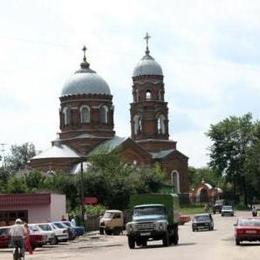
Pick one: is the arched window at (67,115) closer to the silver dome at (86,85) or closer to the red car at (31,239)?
the silver dome at (86,85)

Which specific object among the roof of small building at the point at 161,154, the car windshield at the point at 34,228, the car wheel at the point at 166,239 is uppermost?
the roof of small building at the point at 161,154

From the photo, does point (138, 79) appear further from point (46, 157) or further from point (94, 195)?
point (94, 195)

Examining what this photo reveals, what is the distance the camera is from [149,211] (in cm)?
3741

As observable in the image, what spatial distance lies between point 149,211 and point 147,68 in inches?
2994

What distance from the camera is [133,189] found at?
81.5 metres

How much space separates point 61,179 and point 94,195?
3923 millimetres

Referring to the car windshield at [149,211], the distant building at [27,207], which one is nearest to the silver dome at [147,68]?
the distant building at [27,207]

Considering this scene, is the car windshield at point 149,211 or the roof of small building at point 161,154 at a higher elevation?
the roof of small building at point 161,154

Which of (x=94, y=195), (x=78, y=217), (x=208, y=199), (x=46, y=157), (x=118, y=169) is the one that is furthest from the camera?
(x=208, y=199)

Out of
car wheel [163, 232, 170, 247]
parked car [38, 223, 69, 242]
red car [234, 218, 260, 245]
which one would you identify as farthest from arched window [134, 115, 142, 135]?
red car [234, 218, 260, 245]

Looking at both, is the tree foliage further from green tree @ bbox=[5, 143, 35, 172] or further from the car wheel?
the car wheel

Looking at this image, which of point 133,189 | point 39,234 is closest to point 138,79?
point 133,189

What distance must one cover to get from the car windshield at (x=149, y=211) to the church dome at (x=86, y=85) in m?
69.3

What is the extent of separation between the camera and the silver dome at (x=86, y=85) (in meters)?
107
